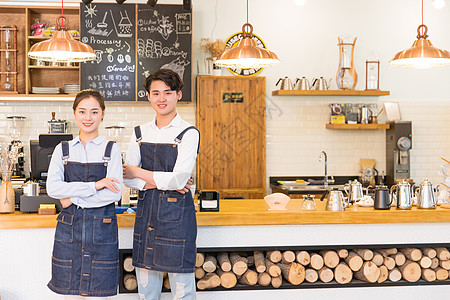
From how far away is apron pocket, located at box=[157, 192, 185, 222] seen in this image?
321 centimetres

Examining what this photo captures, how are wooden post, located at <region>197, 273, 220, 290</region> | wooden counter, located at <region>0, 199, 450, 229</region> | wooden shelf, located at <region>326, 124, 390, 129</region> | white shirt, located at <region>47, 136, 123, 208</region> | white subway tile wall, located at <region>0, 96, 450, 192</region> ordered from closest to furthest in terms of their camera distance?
white shirt, located at <region>47, 136, 123, 208</region> < wooden counter, located at <region>0, 199, 450, 229</region> < wooden post, located at <region>197, 273, 220, 290</region> < wooden shelf, located at <region>326, 124, 390, 129</region> < white subway tile wall, located at <region>0, 96, 450, 192</region>

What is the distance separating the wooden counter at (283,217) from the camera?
3.54 meters

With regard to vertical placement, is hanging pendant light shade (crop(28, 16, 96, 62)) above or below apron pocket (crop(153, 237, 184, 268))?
above

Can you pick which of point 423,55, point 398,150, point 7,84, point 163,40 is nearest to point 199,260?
point 423,55

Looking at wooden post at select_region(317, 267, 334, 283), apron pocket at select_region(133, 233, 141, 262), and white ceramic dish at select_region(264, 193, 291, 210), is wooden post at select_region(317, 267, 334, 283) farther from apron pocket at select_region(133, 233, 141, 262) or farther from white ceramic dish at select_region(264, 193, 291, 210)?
apron pocket at select_region(133, 233, 141, 262)

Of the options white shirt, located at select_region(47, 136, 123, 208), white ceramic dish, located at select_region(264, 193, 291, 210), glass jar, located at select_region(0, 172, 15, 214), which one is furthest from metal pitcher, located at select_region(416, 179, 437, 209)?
glass jar, located at select_region(0, 172, 15, 214)

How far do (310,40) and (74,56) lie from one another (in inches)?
143

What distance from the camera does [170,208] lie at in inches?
126

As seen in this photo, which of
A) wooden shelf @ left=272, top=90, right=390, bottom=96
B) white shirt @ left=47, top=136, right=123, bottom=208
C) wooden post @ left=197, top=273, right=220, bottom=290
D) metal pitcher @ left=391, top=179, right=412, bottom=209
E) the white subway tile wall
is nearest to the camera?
white shirt @ left=47, top=136, right=123, bottom=208

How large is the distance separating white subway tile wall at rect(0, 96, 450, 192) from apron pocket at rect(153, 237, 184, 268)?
3.50 meters

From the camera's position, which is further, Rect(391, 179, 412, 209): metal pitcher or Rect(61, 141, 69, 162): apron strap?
Rect(391, 179, 412, 209): metal pitcher

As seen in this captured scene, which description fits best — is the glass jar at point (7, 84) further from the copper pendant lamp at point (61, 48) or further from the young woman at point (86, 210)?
the young woman at point (86, 210)

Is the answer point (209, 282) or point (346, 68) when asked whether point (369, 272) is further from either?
point (346, 68)

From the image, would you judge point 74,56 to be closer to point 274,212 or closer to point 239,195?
point 274,212
